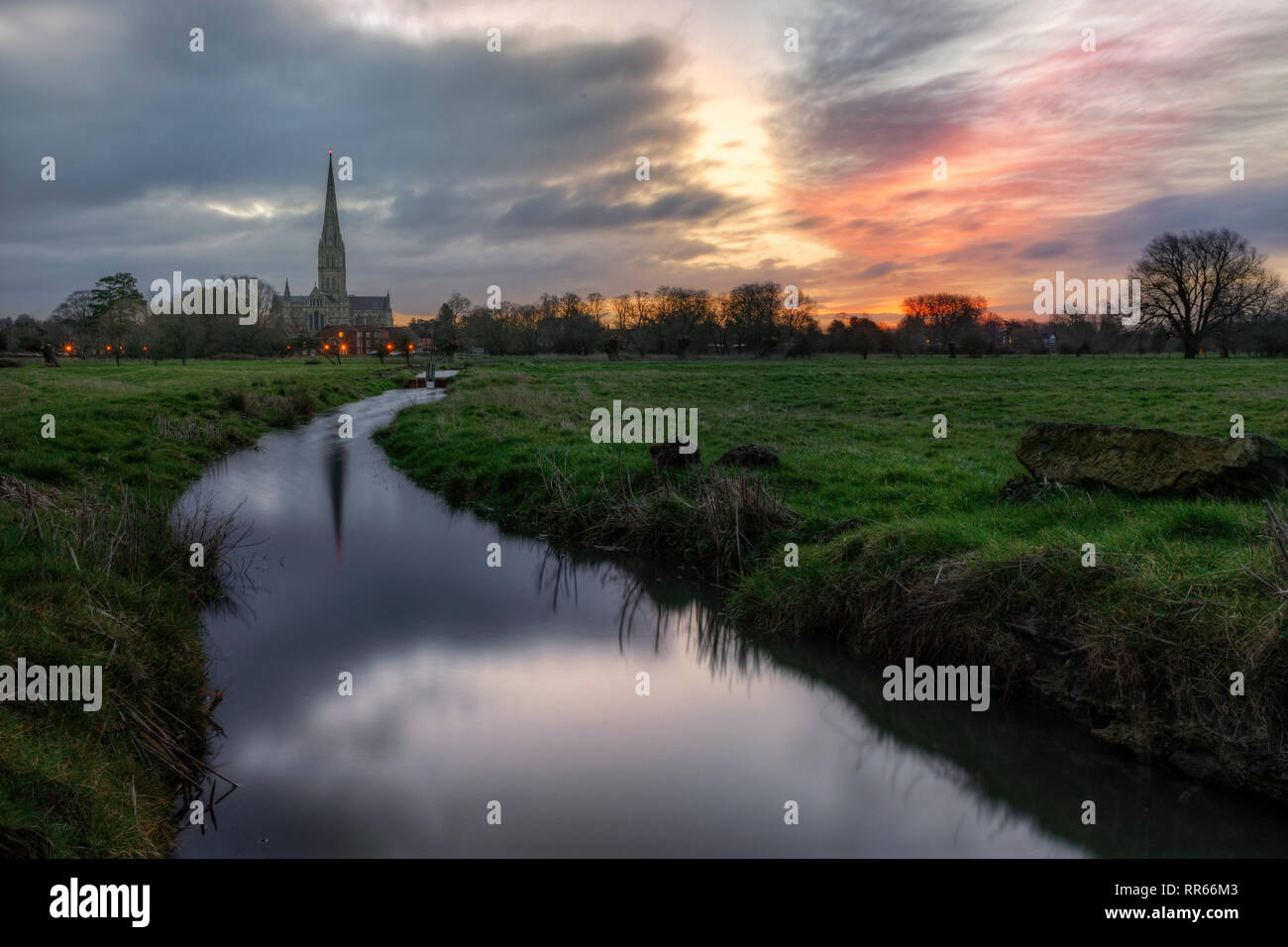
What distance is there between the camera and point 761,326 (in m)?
116

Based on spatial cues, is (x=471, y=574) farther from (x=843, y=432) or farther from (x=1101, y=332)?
(x=1101, y=332)

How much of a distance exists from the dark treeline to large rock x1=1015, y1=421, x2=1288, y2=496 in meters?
53.4

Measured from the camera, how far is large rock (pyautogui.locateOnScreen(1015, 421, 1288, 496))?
9.87 metres

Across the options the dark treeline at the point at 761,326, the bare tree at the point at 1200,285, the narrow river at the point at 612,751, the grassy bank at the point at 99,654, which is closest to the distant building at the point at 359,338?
the dark treeline at the point at 761,326

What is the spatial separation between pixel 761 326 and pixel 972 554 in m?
110

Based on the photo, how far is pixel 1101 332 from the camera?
325 ft

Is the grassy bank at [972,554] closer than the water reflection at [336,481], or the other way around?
the grassy bank at [972,554]

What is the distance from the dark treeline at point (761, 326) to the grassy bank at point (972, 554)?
48.1 meters

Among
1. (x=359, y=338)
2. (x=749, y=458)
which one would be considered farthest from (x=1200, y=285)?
(x=359, y=338)

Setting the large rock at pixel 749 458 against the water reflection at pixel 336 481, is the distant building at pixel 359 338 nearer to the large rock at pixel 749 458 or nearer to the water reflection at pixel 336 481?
the water reflection at pixel 336 481

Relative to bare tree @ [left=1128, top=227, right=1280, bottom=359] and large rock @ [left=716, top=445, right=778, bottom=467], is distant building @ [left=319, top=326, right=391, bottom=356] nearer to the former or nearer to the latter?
bare tree @ [left=1128, top=227, right=1280, bottom=359]

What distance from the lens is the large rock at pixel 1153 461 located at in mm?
9867
